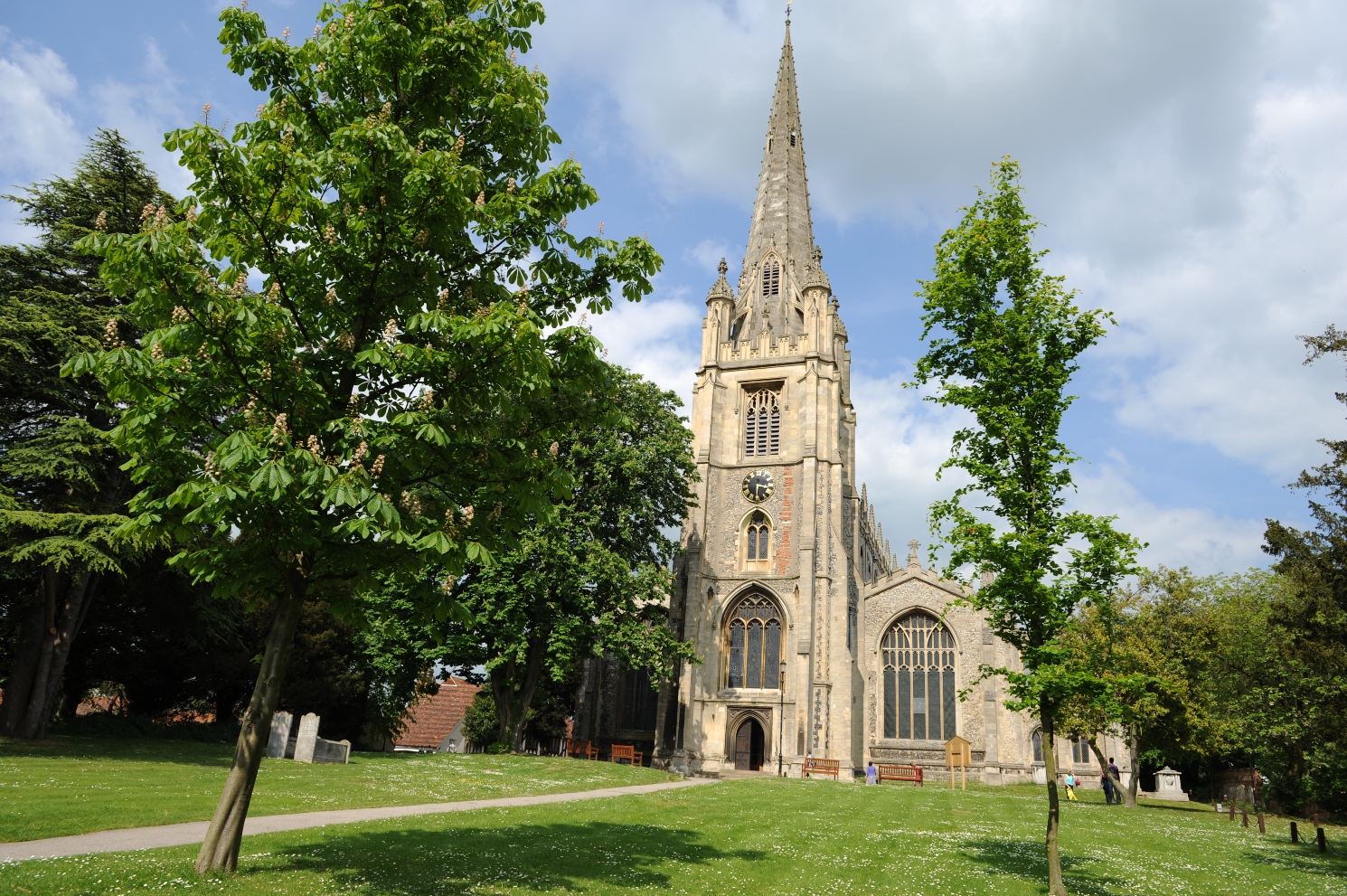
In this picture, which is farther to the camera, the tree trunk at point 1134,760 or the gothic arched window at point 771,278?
the gothic arched window at point 771,278

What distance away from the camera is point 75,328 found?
20266 millimetres

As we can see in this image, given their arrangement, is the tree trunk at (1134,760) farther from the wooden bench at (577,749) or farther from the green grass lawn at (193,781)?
the wooden bench at (577,749)

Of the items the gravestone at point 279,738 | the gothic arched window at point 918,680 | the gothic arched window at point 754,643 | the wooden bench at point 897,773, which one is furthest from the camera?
the gothic arched window at point 918,680

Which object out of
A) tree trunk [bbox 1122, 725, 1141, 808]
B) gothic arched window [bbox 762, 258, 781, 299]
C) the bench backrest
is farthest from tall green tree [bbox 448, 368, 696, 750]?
gothic arched window [bbox 762, 258, 781, 299]

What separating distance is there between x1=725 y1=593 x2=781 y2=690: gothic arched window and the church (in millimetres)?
64

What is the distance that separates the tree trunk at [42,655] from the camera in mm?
20062

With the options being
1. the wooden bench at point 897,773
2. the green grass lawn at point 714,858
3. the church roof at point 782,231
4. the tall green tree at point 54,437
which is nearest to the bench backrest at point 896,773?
the wooden bench at point 897,773

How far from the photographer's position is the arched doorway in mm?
38562

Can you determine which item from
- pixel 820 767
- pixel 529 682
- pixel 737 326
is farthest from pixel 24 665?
pixel 737 326

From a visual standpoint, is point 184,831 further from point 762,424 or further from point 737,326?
point 737,326

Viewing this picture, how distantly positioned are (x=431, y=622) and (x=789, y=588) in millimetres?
32289

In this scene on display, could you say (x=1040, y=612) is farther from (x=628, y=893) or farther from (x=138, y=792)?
(x=138, y=792)

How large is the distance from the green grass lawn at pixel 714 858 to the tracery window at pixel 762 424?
25.5m

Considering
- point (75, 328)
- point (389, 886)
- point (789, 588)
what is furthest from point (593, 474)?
point (389, 886)
